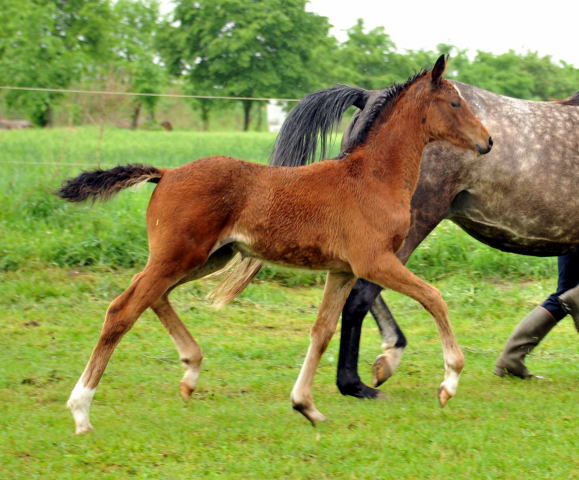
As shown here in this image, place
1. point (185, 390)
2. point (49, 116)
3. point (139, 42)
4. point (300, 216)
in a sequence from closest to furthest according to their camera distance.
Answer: point (300, 216)
point (185, 390)
point (49, 116)
point (139, 42)

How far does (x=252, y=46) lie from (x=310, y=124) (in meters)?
36.0

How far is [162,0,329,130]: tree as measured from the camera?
3966 centimetres

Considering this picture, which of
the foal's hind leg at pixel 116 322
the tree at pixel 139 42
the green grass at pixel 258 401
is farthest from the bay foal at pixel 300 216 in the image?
the tree at pixel 139 42

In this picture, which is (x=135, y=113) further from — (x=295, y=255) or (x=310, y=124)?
(x=295, y=255)

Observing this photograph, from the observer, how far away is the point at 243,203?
417 centimetres

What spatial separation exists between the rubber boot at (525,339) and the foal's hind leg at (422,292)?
1.51 m

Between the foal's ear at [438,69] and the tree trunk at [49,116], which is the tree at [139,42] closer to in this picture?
the tree trunk at [49,116]

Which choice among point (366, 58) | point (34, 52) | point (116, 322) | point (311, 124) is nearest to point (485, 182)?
point (311, 124)

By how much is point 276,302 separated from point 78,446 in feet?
13.3

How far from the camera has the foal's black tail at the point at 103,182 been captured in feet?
13.9

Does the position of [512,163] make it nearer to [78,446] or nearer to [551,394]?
[551,394]

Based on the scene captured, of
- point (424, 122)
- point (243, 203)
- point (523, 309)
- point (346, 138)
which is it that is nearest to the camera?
point (243, 203)

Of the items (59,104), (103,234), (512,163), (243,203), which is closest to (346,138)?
(512,163)

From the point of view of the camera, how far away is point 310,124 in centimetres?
563
